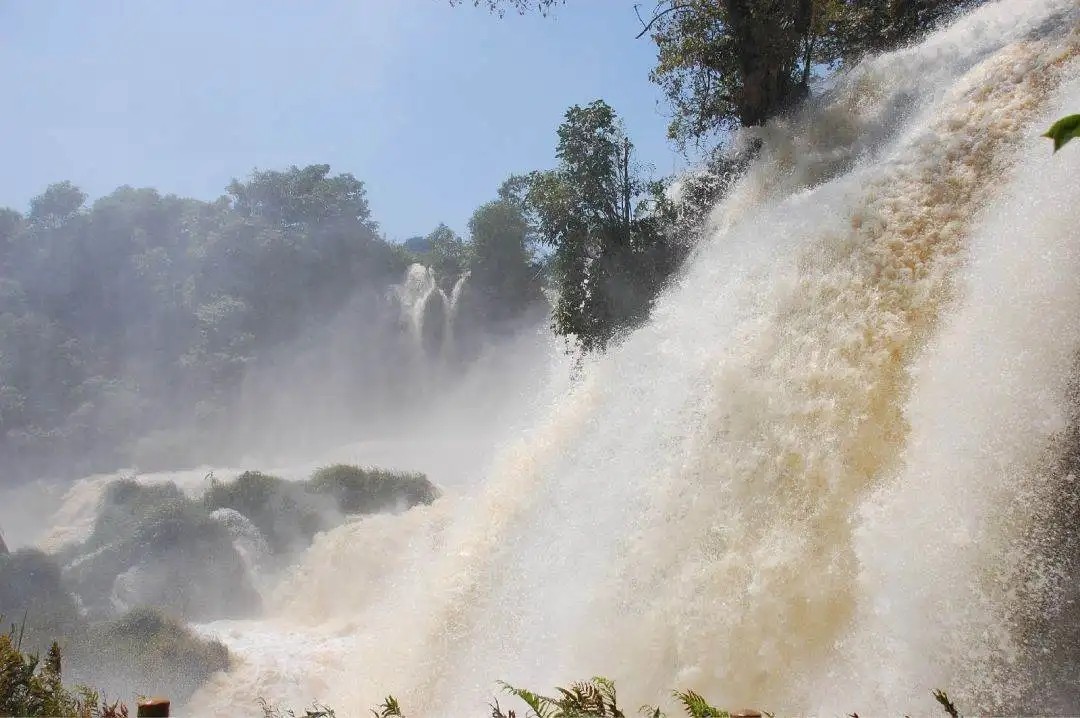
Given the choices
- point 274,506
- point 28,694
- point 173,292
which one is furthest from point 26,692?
point 173,292

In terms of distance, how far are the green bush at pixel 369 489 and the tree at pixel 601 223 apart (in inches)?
385

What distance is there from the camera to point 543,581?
7992mm

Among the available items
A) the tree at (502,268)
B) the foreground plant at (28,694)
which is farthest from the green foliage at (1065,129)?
the tree at (502,268)

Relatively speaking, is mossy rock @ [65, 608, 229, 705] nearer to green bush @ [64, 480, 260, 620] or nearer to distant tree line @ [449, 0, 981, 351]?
green bush @ [64, 480, 260, 620]

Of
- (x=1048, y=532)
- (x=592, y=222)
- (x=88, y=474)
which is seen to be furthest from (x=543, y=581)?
(x=88, y=474)

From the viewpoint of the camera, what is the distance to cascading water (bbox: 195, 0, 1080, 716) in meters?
4.93

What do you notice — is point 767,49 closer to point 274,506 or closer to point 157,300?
point 274,506

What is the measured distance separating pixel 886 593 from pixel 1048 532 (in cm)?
102

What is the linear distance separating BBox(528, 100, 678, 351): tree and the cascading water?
11.7 ft

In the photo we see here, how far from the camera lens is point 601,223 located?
1394 cm

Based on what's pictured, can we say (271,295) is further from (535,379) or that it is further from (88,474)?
(535,379)

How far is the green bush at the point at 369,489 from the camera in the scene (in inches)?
860

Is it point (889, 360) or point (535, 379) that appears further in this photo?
point (535, 379)

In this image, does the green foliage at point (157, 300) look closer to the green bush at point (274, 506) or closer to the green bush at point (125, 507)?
the green bush at point (125, 507)
